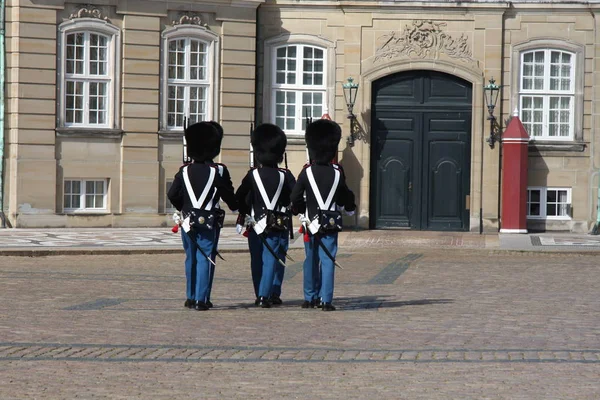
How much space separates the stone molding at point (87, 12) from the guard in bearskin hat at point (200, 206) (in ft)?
42.9

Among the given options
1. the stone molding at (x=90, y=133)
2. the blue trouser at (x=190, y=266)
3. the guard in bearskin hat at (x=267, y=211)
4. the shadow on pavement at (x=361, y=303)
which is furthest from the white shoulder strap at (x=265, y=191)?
the stone molding at (x=90, y=133)

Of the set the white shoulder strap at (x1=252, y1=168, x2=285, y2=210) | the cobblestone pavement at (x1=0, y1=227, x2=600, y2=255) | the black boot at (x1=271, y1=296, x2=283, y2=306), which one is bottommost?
the black boot at (x1=271, y1=296, x2=283, y2=306)

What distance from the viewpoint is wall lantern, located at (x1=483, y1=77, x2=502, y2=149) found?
1065 inches

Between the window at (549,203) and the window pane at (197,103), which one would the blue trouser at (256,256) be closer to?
the window pane at (197,103)

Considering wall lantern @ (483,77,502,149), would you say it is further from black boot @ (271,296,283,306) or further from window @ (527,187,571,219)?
black boot @ (271,296,283,306)

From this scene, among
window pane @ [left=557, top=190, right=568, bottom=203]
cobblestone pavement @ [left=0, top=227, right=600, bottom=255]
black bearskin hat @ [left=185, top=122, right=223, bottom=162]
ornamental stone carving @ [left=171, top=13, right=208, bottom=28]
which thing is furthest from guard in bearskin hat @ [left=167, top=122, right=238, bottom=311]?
window pane @ [left=557, top=190, right=568, bottom=203]

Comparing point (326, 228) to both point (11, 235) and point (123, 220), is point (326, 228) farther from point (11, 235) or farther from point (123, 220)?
point (123, 220)

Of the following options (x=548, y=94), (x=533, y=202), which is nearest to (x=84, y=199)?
(x=533, y=202)

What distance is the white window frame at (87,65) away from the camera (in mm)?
25969

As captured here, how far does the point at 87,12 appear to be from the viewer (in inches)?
1025

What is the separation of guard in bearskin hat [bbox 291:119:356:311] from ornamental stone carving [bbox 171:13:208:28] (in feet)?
45.0

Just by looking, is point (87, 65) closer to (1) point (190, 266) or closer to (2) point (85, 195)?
(2) point (85, 195)

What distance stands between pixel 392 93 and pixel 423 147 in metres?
1.24

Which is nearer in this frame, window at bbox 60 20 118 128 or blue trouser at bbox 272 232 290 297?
blue trouser at bbox 272 232 290 297
